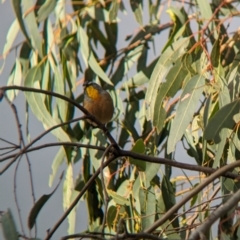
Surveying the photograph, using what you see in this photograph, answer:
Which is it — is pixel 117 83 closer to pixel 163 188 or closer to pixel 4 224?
pixel 163 188

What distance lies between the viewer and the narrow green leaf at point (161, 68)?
2152 mm

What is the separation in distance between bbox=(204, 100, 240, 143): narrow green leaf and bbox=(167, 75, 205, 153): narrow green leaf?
0.41 ft

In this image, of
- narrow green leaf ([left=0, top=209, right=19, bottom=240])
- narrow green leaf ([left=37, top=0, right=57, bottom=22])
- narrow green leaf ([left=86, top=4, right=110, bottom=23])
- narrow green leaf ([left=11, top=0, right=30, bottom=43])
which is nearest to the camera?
narrow green leaf ([left=0, top=209, right=19, bottom=240])

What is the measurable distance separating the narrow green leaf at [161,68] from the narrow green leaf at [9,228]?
0.96m

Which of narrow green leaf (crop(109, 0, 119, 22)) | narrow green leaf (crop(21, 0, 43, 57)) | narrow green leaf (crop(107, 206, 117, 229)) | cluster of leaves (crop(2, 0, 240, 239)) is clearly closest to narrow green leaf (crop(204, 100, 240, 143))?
cluster of leaves (crop(2, 0, 240, 239))

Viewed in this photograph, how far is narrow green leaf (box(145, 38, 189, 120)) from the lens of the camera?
2152 mm

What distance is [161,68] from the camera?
2.21 meters

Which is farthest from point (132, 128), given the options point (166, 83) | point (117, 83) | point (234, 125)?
point (234, 125)

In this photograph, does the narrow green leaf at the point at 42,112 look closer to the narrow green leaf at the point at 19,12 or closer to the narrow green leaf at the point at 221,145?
the narrow green leaf at the point at 19,12

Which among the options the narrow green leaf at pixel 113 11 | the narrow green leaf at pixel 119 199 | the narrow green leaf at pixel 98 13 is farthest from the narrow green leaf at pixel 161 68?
the narrow green leaf at pixel 98 13

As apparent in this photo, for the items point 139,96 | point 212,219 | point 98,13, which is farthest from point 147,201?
point 212,219

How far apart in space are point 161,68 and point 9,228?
1.11 metres

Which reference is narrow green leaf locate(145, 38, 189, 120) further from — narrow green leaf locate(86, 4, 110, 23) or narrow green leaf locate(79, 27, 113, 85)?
narrow green leaf locate(86, 4, 110, 23)

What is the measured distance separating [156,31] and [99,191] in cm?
87
